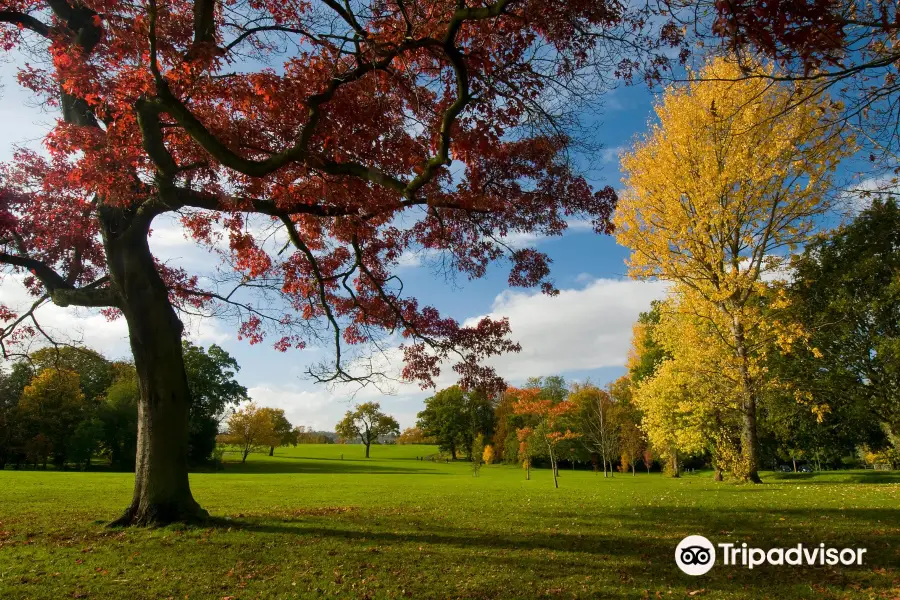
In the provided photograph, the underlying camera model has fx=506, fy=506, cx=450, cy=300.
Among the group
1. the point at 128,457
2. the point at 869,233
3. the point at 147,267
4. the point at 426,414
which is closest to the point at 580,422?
the point at 426,414

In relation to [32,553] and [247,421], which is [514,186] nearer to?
[32,553]

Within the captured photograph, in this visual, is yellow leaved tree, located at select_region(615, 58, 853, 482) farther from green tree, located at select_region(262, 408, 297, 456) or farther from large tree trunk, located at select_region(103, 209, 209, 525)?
green tree, located at select_region(262, 408, 297, 456)

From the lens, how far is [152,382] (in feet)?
29.3

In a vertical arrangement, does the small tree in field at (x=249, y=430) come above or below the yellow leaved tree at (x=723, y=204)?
below

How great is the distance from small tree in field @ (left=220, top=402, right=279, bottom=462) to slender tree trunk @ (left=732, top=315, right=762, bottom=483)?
52.1 metres

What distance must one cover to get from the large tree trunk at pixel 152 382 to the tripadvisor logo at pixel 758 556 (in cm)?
781

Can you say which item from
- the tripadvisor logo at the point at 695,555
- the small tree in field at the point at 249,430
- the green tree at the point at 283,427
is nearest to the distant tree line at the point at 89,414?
the small tree in field at the point at 249,430

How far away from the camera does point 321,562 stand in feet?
21.2

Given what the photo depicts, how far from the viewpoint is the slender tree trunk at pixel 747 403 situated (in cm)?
1716

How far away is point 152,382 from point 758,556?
383 inches

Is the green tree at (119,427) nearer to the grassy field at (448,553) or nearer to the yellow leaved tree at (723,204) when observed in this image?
the grassy field at (448,553)

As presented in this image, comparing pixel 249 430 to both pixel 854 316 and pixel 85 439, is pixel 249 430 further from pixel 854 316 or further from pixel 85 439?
pixel 854 316

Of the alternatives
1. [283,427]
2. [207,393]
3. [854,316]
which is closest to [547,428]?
[854,316]

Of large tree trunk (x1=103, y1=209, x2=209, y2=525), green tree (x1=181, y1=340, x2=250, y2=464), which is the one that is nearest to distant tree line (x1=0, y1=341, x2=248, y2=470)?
green tree (x1=181, y1=340, x2=250, y2=464)
